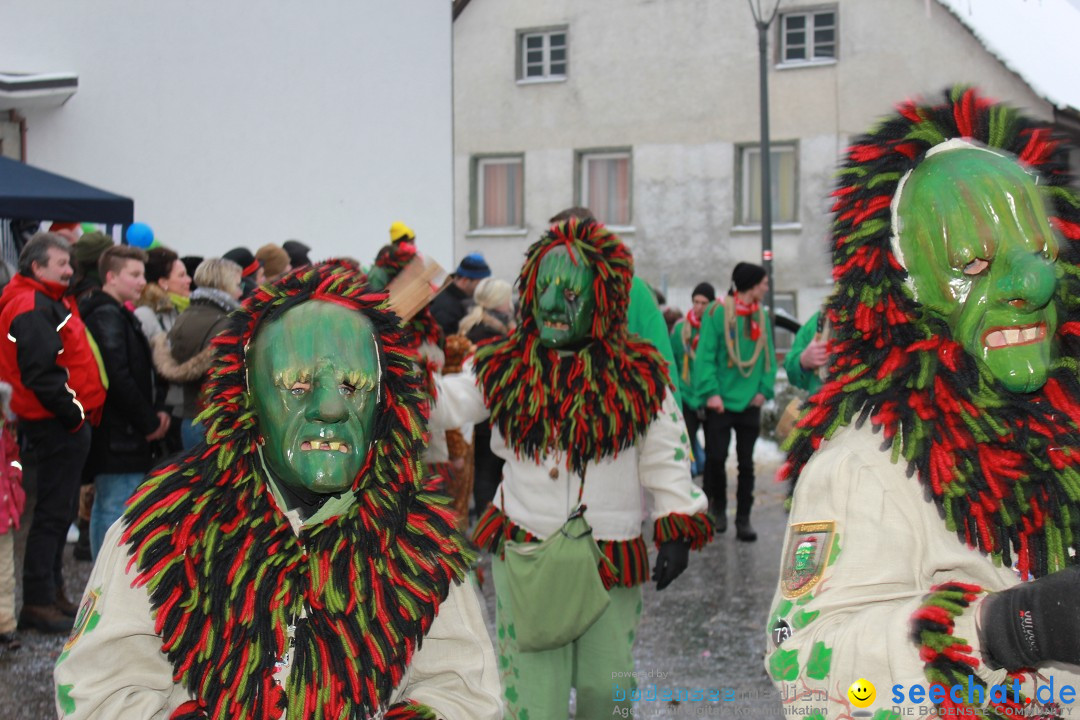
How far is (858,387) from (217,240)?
8.68 meters

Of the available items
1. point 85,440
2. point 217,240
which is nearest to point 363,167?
point 217,240

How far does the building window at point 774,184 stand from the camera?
1911cm

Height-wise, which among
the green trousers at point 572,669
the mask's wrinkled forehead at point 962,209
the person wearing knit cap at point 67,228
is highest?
the person wearing knit cap at point 67,228

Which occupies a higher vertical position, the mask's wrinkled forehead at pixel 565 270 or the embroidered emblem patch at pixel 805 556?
the mask's wrinkled forehead at pixel 565 270

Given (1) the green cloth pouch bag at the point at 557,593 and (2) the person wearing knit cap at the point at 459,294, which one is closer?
(1) the green cloth pouch bag at the point at 557,593

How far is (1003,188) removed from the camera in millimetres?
2117

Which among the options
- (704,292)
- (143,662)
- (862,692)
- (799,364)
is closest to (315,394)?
(143,662)

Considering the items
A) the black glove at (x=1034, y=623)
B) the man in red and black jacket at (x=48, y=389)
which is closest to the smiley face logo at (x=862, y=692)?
the black glove at (x=1034, y=623)

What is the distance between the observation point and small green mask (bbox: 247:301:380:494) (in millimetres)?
2072

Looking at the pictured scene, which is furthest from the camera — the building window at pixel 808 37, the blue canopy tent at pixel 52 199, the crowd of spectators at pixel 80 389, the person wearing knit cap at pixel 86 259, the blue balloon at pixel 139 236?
the building window at pixel 808 37

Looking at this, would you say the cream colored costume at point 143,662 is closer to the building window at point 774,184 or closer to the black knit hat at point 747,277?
the black knit hat at point 747,277

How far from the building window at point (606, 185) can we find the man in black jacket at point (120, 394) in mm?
14812

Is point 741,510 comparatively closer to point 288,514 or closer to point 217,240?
point 217,240

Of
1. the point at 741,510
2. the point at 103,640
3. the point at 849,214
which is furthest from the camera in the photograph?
the point at 741,510
